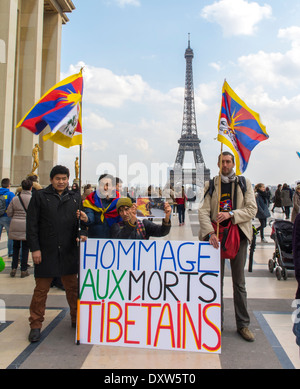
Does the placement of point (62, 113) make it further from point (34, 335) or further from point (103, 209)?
point (34, 335)

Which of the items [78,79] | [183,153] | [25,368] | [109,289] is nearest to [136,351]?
[109,289]

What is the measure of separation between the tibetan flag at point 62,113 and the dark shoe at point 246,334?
271 centimetres

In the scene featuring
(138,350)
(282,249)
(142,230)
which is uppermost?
(142,230)

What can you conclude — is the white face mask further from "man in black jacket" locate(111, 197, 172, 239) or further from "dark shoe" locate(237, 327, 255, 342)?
"dark shoe" locate(237, 327, 255, 342)

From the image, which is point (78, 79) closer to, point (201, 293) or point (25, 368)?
point (201, 293)

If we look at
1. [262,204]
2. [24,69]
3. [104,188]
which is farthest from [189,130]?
[104,188]

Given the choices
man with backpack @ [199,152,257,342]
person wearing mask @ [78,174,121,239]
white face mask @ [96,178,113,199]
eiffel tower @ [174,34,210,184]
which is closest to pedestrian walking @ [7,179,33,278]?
person wearing mask @ [78,174,121,239]

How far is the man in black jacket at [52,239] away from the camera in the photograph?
12.7 ft

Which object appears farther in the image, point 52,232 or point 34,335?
point 52,232

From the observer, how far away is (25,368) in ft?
10.3

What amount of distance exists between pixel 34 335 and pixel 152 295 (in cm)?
128

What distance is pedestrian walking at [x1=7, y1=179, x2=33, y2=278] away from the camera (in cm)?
650

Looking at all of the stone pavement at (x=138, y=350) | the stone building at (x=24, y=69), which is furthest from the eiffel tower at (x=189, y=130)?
the stone pavement at (x=138, y=350)

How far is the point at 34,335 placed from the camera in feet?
12.2
